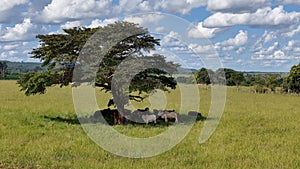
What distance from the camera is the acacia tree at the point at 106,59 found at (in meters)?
18.2

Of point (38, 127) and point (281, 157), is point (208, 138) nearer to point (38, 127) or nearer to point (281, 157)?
point (281, 157)

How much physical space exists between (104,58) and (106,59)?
0.10 meters

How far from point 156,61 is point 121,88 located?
2199 mm

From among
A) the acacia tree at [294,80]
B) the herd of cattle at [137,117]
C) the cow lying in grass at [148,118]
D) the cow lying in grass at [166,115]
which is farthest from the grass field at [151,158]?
the acacia tree at [294,80]

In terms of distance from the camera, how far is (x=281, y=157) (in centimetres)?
1209

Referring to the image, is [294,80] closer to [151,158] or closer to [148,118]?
[148,118]

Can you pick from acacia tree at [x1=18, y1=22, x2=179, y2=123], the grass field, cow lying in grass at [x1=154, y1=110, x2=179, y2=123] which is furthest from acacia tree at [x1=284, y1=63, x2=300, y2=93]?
acacia tree at [x1=18, y1=22, x2=179, y2=123]

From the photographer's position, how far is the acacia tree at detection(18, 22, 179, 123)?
1819 cm

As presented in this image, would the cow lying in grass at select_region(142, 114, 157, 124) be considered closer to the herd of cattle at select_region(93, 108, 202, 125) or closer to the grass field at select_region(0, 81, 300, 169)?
the herd of cattle at select_region(93, 108, 202, 125)

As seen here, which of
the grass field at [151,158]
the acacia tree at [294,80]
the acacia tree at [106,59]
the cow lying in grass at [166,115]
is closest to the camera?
the grass field at [151,158]

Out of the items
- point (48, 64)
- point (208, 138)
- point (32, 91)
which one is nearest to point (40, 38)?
point (48, 64)

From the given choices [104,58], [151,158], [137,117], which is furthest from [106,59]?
[151,158]

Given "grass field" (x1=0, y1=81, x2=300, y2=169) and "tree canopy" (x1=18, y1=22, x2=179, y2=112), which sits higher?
"tree canopy" (x1=18, y1=22, x2=179, y2=112)

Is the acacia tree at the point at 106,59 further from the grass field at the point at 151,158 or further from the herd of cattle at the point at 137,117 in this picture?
the grass field at the point at 151,158
